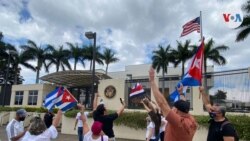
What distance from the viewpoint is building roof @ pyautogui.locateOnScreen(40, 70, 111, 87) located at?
28825 millimetres

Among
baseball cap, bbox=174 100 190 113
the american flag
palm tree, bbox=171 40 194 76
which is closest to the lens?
baseball cap, bbox=174 100 190 113

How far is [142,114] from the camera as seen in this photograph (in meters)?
19.1

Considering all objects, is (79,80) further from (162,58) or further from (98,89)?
(162,58)

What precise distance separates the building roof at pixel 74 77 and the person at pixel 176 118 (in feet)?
78.8

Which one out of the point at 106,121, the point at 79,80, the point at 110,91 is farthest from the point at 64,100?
the point at 79,80

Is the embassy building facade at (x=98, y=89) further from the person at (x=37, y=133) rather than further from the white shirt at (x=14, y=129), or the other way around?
the person at (x=37, y=133)

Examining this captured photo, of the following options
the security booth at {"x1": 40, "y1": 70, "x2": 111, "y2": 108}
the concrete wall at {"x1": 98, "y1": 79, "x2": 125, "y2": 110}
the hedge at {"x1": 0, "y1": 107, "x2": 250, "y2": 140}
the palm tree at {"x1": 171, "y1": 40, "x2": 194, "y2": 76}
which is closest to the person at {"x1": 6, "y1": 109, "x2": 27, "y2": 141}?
the hedge at {"x1": 0, "y1": 107, "x2": 250, "y2": 140}

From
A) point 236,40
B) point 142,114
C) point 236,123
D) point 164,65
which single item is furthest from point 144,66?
point 236,123

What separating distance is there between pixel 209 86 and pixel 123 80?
779cm

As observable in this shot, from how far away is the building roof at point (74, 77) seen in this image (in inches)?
1135

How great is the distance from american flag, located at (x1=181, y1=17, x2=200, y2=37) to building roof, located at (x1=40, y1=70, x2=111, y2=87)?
1476 centimetres

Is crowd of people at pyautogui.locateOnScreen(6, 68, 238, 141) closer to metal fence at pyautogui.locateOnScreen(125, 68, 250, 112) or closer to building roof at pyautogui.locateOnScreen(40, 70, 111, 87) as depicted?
metal fence at pyautogui.locateOnScreen(125, 68, 250, 112)

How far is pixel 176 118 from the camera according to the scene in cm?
378

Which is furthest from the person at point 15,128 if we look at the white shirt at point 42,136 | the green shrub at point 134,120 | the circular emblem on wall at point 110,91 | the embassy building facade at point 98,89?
the circular emblem on wall at point 110,91
